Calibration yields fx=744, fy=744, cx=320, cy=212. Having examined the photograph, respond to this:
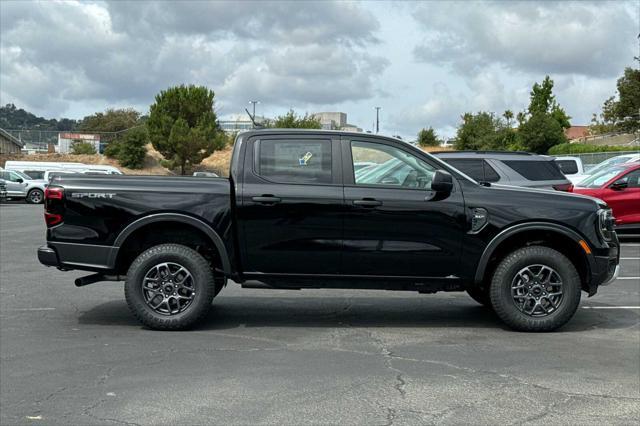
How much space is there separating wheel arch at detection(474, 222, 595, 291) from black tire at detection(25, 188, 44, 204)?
3609 cm

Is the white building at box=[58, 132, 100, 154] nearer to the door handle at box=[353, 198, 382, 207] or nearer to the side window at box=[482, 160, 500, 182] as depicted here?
the side window at box=[482, 160, 500, 182]

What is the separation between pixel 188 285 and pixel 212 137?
59.6m

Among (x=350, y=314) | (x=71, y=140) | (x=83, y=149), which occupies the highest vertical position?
(x=71, y=140)

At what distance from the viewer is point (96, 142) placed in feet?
261

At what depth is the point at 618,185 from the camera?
15.3 meters

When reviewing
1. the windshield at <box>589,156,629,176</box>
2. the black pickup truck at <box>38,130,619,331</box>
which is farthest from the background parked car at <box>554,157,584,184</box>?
the black pickup truck at <box>38,130,619,331</box>

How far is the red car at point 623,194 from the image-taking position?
15.2 meters

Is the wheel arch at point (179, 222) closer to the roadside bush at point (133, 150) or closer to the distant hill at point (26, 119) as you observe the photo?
the roadside bush at point (133, 150)

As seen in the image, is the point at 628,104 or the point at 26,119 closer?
the point at 628,104

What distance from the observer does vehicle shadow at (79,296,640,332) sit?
7.70 metres

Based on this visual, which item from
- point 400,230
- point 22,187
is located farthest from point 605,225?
point 22,187

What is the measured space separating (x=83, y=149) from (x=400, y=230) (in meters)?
74.3

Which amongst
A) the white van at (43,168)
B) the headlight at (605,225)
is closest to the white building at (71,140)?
the white van at (43,168)

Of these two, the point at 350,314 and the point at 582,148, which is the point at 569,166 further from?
the point at 582,148
